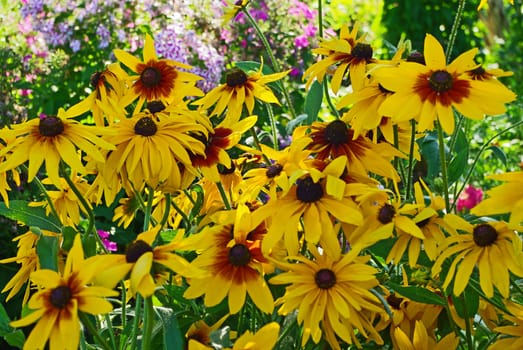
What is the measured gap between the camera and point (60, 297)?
2.79ft

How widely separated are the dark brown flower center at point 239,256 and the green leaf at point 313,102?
49 centimetres

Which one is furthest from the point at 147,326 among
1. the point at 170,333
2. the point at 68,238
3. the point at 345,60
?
the point at 345,60

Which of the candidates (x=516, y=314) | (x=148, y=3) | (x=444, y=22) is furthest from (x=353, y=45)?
(x=444, y=22)

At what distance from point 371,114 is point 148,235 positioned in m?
0.34

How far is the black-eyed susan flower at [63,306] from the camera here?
2.73 feet

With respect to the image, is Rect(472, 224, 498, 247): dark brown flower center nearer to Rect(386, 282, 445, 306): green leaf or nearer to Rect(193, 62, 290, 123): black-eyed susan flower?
Rect(386, 282, 445, 306): green leaf

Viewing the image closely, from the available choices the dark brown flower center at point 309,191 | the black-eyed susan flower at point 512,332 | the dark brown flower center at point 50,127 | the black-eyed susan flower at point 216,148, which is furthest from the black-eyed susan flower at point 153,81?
the black-eyed susan flower at point 512,332

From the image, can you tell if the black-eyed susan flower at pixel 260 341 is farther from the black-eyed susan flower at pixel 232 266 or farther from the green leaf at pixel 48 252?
the green leaf at pixel 48 252

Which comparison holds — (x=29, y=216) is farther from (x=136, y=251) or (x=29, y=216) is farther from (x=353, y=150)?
(x=353, y=150)

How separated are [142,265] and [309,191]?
0.24m

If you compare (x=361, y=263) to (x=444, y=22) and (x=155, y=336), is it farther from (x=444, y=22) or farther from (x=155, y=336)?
(x=444, y=22)

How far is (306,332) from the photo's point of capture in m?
0.98

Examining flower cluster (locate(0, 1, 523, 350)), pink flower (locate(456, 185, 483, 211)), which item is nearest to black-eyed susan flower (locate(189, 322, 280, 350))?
flower cluster (locate(0, 1, 523, 350))

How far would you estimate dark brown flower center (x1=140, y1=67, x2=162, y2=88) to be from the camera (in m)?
1.27
